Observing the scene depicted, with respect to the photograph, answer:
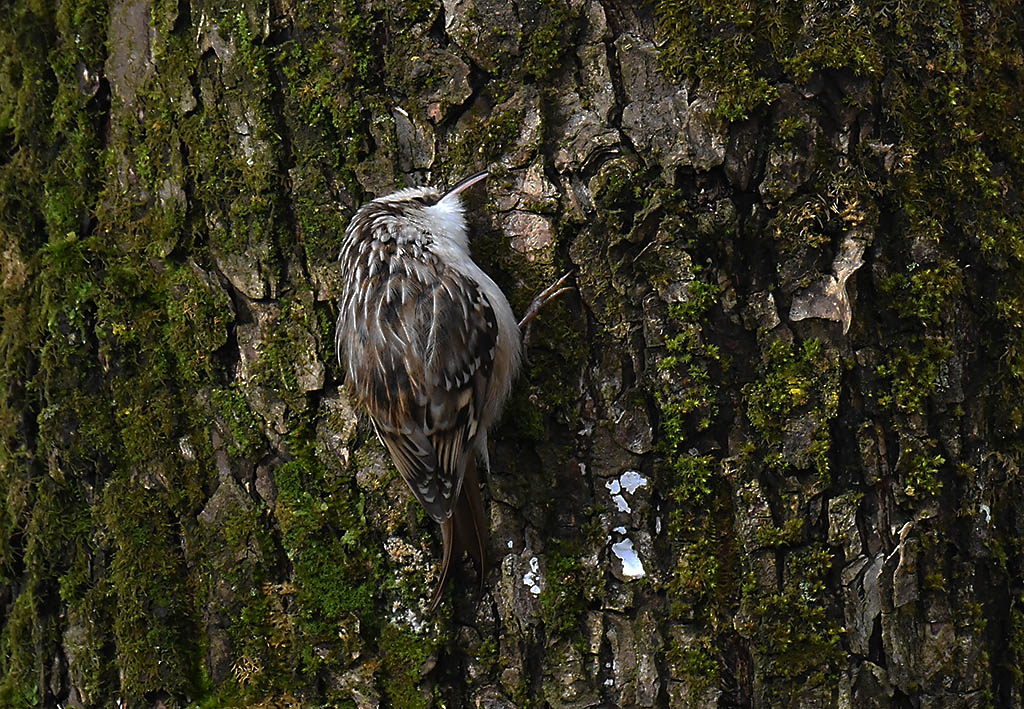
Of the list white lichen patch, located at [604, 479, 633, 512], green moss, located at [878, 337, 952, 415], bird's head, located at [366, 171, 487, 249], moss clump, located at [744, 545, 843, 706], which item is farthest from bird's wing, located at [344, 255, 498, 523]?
green moss, located at [878, 337, 952, 415]

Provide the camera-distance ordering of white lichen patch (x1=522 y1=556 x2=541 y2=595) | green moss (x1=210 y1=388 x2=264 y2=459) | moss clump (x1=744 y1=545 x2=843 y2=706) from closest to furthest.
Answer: moss clump (x1=744 y1=545 x2=843 y2=706), white lichen patch (x1=522 y1=556 x2=541 y2=595), green moss (x1=210 y1=388 x2=264 y2=459)

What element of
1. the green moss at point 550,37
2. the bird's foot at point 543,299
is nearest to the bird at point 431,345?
the bird's foot at point 543,299

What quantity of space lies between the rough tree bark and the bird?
5cm

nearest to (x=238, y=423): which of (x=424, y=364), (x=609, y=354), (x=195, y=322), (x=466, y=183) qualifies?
(x=195, y=322)

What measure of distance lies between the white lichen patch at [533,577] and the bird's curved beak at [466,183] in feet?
2.69

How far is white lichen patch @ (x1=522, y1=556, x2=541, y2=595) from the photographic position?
6.88 ft

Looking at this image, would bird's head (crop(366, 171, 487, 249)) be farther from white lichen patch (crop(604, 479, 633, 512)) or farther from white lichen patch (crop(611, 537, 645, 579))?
white lichen patch (crop(611, 537, 645, 579))

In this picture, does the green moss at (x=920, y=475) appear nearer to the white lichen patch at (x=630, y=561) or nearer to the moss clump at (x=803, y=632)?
the moss clump at (x=803, y=632)

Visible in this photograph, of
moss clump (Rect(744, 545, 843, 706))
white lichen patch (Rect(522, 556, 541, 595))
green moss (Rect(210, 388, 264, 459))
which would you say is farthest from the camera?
green moss (Rect(210, 388, 264, 459))

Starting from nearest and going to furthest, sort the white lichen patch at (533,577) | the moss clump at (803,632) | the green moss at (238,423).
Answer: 1. the moss clump at (803,632)
2. the white lichen patch at (533,577)
3. the green moss at (238,423)

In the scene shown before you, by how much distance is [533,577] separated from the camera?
2.10 m

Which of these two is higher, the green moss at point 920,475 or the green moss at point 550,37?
the green moss at point 550,37

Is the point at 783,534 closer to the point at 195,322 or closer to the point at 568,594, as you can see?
the point at 568,594

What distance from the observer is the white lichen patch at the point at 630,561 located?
6.77ft
